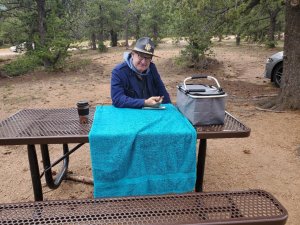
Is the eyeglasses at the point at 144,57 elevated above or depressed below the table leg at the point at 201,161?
above

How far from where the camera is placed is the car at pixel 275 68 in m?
8.07

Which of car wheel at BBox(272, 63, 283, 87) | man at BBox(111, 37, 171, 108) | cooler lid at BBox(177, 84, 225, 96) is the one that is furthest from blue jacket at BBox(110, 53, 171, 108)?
car wheel at BBox(272, 63, 283, 87)

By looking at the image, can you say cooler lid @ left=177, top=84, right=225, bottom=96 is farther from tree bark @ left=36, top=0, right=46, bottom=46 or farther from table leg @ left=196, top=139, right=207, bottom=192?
tree bark @ left=36, top=0, right=46, bottom=46

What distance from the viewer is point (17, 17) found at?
511 inches

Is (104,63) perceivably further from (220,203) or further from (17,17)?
(220,203)

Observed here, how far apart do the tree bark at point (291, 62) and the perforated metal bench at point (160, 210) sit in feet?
14.5

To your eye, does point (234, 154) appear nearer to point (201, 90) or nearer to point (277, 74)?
point (201, 90)

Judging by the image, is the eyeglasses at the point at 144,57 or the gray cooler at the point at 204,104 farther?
the eyeglasses at the point at 144,57

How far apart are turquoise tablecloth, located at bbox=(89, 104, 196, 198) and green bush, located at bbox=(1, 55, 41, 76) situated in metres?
10.8

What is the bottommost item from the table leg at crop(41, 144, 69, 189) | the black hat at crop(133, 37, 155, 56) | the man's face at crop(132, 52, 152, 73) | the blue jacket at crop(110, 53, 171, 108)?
the table leg at crop(41, 144, 69, 189)

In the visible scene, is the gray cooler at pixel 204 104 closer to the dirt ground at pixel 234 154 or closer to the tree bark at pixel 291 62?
the dirt ground at pixel 234 154

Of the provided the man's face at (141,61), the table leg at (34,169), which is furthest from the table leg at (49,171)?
the man's face at (141,61)

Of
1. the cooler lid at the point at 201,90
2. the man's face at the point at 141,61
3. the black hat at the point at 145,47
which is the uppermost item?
the black hat at the point at 145,47

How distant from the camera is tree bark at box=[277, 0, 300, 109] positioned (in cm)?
575
